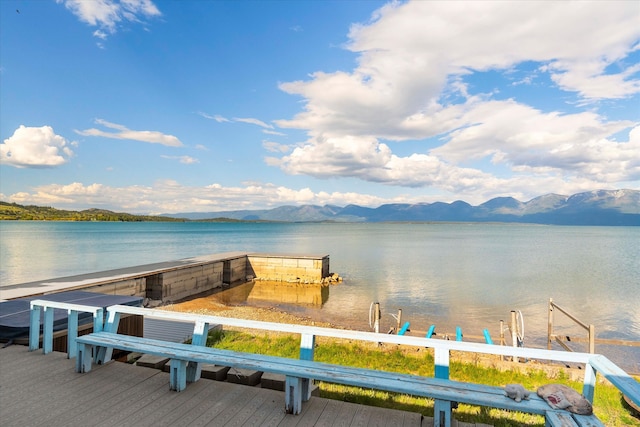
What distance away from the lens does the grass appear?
586 centimetres

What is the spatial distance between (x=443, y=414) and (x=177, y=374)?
328cm

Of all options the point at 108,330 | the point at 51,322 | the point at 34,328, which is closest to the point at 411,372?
the point at 108,330

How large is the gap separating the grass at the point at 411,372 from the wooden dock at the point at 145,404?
1.82 meters

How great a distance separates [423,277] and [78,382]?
35.5 metres

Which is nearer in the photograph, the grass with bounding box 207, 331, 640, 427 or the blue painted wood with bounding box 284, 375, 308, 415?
the blue painted wood with bounding box 284, 375, 308, 415

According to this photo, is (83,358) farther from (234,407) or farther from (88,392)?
(234,407)

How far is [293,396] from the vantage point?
4.30 metres

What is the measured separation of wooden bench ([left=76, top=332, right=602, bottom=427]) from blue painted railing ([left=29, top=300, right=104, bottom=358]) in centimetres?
39

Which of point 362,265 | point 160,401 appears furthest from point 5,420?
point 362,265

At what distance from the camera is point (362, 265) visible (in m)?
46.6

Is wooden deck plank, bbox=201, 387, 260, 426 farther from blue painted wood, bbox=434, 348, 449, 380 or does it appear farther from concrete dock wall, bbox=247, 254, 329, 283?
concrete dock wall, bbox=247, 254, 329, 283

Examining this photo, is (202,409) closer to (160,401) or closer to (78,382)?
(160,401)

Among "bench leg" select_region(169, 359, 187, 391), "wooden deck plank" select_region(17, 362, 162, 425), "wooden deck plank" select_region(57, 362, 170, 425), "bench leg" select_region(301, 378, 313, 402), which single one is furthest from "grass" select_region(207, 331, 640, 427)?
"wooden deck plank" select_region(17, 362, 162, 425)

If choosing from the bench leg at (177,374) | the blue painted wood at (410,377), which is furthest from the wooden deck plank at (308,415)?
the bench leg at (177,374)
